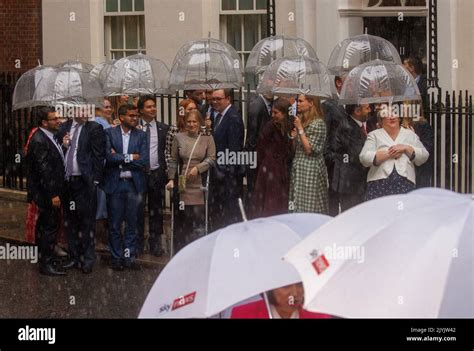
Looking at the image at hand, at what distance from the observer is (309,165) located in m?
11.4

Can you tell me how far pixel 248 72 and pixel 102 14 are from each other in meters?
3.70

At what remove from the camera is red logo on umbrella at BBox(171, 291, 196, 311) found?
6023mm

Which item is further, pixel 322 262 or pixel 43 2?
pixel 43 2

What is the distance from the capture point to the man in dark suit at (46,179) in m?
12.4

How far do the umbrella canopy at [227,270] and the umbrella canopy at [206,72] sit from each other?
21.1 ft

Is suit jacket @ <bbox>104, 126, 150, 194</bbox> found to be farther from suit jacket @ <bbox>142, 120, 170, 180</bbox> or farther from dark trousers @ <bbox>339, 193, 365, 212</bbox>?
dark trousers @ <bbox>339, 193, 365, 212</bbox>

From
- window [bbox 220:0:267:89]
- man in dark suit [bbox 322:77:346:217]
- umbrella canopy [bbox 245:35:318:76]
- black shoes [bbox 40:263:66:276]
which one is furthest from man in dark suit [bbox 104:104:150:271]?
window [bbox 220:0:267:89]

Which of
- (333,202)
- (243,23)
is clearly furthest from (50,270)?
(243,23)

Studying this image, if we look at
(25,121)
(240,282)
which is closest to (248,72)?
(25,121)

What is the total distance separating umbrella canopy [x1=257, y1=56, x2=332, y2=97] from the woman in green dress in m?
0.24

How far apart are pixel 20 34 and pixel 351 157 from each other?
28.7ft

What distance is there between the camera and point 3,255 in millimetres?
14000

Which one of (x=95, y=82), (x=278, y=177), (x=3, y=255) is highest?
(x=95, y=82)
